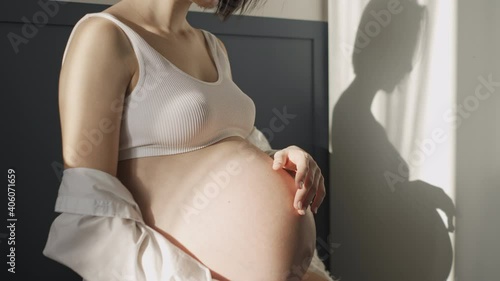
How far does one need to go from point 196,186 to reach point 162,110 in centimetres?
17

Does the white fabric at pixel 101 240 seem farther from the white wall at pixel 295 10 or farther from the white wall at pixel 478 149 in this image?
the white wall at pixel 295 10

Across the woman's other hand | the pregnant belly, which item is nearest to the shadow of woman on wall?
the woman's other hand

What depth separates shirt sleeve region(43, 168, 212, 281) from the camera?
3.50ft

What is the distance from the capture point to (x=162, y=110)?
46.4 inches

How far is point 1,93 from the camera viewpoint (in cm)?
163

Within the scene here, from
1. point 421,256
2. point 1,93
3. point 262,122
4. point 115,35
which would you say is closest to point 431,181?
point 421,256

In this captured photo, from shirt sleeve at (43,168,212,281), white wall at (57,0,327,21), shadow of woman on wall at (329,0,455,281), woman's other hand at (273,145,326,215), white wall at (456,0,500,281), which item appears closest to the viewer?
shirt sleeve at (43,168,212,281)

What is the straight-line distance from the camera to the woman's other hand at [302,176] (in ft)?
3.97

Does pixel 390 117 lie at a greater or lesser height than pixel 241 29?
lesser

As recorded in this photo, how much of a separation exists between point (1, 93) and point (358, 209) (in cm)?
122

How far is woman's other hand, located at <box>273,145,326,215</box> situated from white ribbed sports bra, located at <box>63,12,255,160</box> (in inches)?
6.6

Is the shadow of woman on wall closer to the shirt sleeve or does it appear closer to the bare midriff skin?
the bare midriff skin

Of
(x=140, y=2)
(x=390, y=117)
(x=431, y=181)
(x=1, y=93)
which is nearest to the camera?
(x=140, y=2)

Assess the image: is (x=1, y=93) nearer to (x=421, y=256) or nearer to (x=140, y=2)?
(x=140, y=2)
